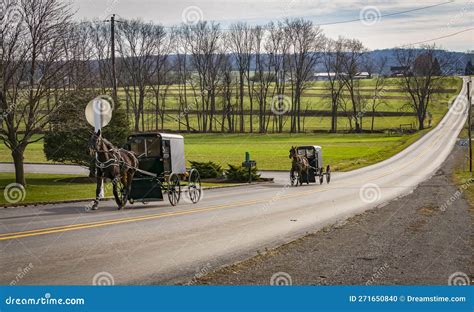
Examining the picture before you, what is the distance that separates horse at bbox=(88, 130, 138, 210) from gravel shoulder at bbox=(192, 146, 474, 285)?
7.09 meters

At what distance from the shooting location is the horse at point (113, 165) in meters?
19.9

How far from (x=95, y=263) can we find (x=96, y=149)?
Answer: 9.28m

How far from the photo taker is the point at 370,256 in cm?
1290

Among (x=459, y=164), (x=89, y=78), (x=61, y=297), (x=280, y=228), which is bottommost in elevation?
(x=459, y=164)

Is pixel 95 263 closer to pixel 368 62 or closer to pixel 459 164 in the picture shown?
pixel 459 164

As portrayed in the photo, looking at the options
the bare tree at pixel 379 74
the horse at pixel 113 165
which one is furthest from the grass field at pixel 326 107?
the horse at pixel 113 165

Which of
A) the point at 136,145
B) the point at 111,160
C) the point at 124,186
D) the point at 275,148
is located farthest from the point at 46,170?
the point at 275,148

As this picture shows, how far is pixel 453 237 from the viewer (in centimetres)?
1588

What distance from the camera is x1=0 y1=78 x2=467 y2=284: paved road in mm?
10453

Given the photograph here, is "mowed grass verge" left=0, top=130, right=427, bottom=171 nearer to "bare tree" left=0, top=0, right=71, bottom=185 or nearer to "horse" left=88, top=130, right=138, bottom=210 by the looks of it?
"bare tree" left=0, top=0, right=71, bottom=185

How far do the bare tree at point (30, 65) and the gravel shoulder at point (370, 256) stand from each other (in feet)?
55.0

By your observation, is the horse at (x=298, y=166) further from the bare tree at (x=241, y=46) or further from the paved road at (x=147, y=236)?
the bare tree at (x=241, y=46)

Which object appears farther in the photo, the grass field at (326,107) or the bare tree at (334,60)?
the grass field at (326,107)

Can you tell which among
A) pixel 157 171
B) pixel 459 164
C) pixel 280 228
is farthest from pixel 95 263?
pixel 459 164
